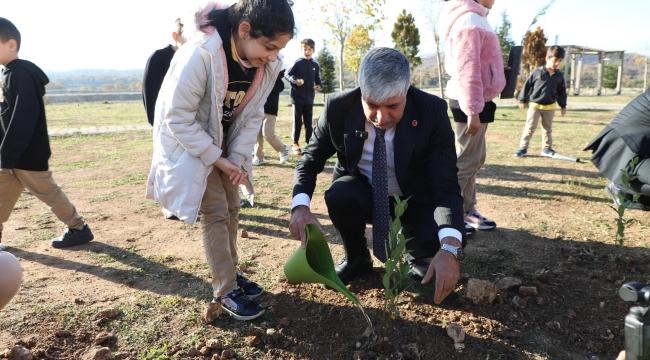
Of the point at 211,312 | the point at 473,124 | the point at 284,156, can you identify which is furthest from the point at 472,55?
the point at 284,156

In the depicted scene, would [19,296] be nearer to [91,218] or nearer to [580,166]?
[91,218]

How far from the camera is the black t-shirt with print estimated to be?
2.27 meters

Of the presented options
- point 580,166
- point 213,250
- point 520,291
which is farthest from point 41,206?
point 580,166

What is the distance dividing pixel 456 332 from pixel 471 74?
77.4 inches

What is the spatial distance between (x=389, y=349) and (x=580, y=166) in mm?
5466

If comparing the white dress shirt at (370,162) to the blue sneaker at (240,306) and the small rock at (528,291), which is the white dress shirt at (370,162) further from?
the small rock at (528,291)

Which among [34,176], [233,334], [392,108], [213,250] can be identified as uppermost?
[392,108]

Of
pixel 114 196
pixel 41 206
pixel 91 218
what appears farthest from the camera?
pixel 114 196

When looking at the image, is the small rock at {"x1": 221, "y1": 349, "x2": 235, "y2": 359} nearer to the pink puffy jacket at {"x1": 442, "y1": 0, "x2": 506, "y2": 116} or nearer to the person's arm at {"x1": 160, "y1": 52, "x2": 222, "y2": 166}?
the person's arm at {"x1": 160, "y1": 52, "x2": 222, "y2": 166}

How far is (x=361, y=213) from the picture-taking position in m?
2.57

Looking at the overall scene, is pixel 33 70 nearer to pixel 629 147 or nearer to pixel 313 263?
pixel 313 263

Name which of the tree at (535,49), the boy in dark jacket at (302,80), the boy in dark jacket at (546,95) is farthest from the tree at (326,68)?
the boy in dark jacket at (546,95)

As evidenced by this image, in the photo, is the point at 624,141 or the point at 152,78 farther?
the point at 624,141

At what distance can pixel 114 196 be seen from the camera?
517 centimetres
